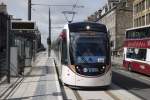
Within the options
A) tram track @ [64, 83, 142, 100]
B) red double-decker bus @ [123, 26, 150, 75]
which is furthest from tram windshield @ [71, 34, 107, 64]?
red double-decker bus @ [123, 26, 150, 75]

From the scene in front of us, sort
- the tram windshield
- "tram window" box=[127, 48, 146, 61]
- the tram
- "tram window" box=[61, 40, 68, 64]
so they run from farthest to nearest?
"tram window" box=[127, 48, 146, 61]
"tram window" box=[61, 40, 68, 64]
the tram windshield
the tram

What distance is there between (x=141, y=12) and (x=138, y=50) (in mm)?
62417

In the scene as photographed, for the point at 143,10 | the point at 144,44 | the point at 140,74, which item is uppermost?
the point at 143,10

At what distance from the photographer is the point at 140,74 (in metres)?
33.5

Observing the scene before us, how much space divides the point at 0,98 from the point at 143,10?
78.8 m

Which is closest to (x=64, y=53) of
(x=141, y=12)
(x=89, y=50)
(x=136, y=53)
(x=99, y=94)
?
(x=89, y=50)

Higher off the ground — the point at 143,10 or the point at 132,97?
the point at 143,10

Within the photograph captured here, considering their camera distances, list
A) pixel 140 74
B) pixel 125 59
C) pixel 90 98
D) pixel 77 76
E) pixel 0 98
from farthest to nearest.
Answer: pixel 125 59 < pixel 140 74 < pixel 77 76 < pixel 90 98 < pixel 0 98

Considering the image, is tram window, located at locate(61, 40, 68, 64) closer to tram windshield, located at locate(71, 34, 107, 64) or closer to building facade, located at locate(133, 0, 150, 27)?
tram windshield, located at locate(71, 34, 107, 64)

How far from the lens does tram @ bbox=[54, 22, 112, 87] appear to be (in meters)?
20.2

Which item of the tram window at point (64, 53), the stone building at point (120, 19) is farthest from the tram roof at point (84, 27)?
the stone building at point (120, 19)

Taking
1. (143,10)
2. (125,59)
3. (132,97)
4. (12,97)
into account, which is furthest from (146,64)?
(143,10)

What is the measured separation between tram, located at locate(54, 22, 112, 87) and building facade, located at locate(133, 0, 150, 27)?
66.5m

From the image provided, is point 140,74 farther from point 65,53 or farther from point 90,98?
point 90,98
